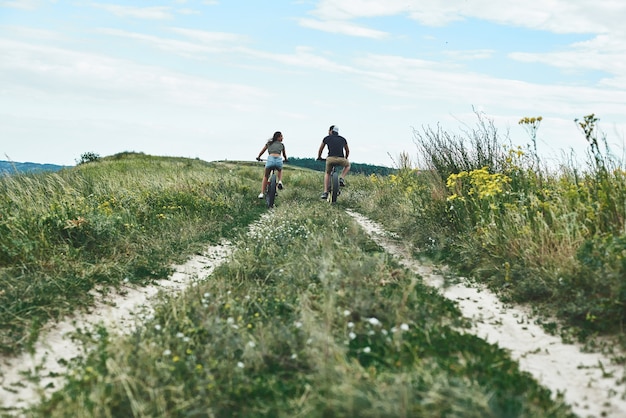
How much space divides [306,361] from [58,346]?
2566 mm

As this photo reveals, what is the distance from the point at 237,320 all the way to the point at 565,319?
11.2 feet

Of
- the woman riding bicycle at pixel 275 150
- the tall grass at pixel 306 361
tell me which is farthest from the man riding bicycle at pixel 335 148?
the tall grass at pixel 306 361

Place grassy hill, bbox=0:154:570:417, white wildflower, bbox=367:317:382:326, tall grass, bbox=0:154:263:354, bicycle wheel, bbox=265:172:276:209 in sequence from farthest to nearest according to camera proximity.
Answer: bicycle wheel, bbox=265:172:276:209 → tall grass, bbox=0:154:263:354 → white wildflower, bbox=367:317:382:326 → grassy hill, bbox=0:154:570:417

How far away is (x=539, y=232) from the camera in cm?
751

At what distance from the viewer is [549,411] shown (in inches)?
148

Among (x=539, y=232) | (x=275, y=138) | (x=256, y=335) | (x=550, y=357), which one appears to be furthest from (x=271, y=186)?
(x=550, y=357)

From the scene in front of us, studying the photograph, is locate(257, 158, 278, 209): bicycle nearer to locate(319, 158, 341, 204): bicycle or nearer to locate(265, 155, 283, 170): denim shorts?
locate(265, 155, 283, 170): denim shorts

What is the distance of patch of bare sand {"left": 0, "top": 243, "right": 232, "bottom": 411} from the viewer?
14.8 feet

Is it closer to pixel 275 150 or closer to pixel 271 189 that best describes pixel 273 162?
pixel 275 150

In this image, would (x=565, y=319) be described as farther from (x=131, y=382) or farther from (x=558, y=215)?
(x=131, y=382)

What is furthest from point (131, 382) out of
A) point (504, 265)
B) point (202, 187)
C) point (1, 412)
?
point (202, 187)

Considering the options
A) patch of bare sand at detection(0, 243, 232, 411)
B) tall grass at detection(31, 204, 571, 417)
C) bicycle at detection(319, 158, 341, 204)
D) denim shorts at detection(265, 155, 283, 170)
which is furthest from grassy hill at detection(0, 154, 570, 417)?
bicycle at detection(319, 158, 341, 204)

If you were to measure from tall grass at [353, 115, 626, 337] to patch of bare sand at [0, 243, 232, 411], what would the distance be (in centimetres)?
427

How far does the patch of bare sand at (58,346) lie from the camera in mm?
4500
